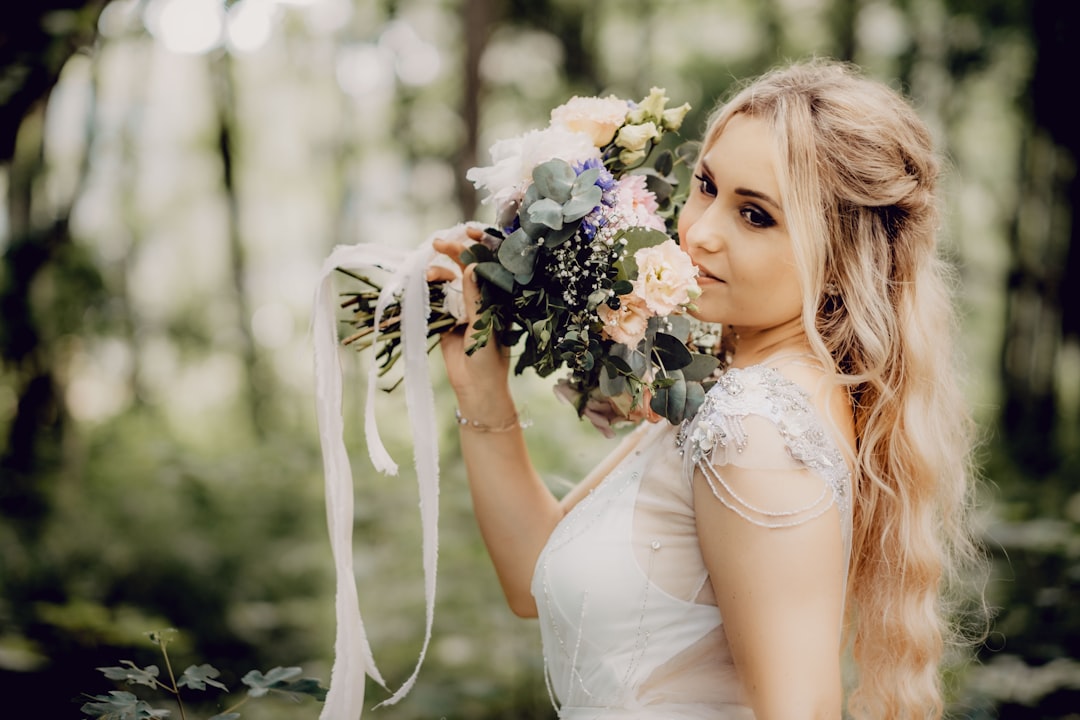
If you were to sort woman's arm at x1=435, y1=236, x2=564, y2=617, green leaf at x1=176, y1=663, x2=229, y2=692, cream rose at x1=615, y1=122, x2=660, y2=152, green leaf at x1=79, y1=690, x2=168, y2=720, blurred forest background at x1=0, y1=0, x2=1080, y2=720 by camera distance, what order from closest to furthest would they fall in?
green leaf at x1=79, y1=690, x2=168, y2=720, green leaf at x1=176, y1=663, x2=229, y2=692, cream rose at x1=615, y1=122, x2=660, y2=152, woman's arm at x1=435, y1=236, x2=564, y2=617, blurred forest background at x1=0, y1=0, x2=1080, y2=720

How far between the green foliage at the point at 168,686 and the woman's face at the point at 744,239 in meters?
1.11

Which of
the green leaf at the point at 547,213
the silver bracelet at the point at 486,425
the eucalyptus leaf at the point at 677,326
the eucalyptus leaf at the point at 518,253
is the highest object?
the green leaf at the point at 547,213

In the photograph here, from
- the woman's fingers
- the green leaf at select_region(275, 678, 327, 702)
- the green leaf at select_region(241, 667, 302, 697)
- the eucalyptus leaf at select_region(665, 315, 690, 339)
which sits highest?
the woman's fingers

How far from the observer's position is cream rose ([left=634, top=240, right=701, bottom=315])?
165cm

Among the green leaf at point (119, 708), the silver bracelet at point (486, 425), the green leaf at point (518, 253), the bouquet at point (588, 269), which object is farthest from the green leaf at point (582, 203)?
the green leaf at point (119, 708)

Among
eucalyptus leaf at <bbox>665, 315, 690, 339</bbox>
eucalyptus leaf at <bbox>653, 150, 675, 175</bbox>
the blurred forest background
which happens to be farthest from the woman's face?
the blurred forest background

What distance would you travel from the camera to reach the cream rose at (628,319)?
1.69 meters

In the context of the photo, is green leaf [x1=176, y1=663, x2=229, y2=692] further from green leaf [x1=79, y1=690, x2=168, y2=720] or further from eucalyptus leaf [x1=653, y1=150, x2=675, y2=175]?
eucalyptus leaf [x1=653, y1=150, x2=675, y2=175]

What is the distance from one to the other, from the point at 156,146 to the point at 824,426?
15.4 meters

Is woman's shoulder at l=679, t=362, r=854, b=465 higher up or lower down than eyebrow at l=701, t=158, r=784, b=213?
lower down

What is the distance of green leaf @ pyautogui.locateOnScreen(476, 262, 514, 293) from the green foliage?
0.89 metres

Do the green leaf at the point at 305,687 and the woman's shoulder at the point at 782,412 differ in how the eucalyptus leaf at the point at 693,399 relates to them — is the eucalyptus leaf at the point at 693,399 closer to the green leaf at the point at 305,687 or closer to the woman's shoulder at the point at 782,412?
the woman's shoulder at the point at 782,412

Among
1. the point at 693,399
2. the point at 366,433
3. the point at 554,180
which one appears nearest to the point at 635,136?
the point at 554,180

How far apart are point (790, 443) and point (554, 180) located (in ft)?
2.21
